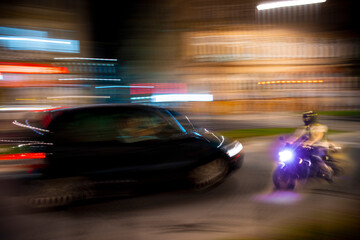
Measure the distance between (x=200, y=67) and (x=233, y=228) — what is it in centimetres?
2099

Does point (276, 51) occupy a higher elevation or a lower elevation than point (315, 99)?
higher

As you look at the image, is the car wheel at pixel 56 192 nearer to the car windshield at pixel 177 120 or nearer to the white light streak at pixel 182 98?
the car windshield at pixel 177 120

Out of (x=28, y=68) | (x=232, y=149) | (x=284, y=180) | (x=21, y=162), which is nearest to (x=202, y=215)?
(x=284, y=180)

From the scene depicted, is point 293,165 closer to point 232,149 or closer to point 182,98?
point 232,149

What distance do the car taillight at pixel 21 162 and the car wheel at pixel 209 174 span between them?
1.95 metres

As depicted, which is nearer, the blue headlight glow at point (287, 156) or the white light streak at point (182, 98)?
the blue headlight glow at point (287, 156)

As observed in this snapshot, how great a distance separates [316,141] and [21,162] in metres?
3.98

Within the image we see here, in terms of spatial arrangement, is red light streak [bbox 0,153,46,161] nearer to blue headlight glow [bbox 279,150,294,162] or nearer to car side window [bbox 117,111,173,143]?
car side window [bbox 117,111,173,143]

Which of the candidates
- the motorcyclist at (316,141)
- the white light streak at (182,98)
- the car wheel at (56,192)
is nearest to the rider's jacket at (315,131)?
the motorcyclist at (316,141)

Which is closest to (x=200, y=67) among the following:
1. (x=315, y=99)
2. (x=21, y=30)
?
(x=315, y=99)

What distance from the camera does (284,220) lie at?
351cm

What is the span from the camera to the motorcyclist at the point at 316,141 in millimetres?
4691

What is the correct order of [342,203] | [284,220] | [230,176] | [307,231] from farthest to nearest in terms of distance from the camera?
[230,176] < [342,203] < [284,220] < [307,231]

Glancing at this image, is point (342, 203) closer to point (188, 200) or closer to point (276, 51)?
point (188, 200)
